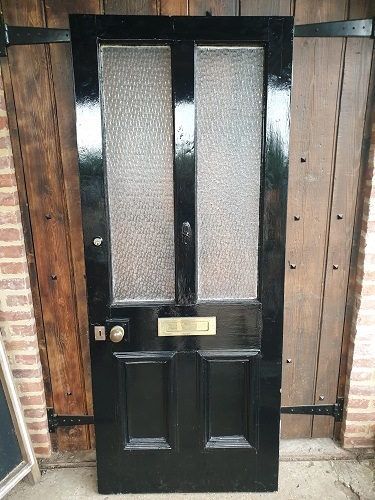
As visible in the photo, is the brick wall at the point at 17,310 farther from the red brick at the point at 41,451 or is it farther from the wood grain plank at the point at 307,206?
the wood grain plank at the point at 307,206

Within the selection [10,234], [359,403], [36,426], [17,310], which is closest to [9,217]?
[10,234]

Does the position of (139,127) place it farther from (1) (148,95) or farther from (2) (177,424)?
(2) (177,424)

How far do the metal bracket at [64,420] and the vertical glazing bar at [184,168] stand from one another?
43.9 inches

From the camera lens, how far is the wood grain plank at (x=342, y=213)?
2146mm

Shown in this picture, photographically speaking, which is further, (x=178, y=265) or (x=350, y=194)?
(x=350, y=194)

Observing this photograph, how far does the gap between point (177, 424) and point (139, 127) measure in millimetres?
1595

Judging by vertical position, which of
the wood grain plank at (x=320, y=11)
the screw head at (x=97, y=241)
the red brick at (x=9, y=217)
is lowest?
the screw head at (x=97, y=241)

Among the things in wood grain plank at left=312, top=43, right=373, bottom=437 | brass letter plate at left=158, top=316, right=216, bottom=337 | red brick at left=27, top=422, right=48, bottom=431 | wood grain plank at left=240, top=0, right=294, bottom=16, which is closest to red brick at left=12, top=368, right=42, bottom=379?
red brick at left=27, top=422, right=48, bottom=431

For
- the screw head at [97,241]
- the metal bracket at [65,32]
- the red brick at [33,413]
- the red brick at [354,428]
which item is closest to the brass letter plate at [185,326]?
the screw head at [97,241]

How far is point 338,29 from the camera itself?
6.75ft

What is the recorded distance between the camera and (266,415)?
2266mm

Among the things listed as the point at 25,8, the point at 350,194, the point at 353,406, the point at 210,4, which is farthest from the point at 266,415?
the point at 25,8

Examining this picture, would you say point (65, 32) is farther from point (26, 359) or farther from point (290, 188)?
point (26, 359)

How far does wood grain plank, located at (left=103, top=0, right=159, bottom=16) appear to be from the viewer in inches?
79.0
